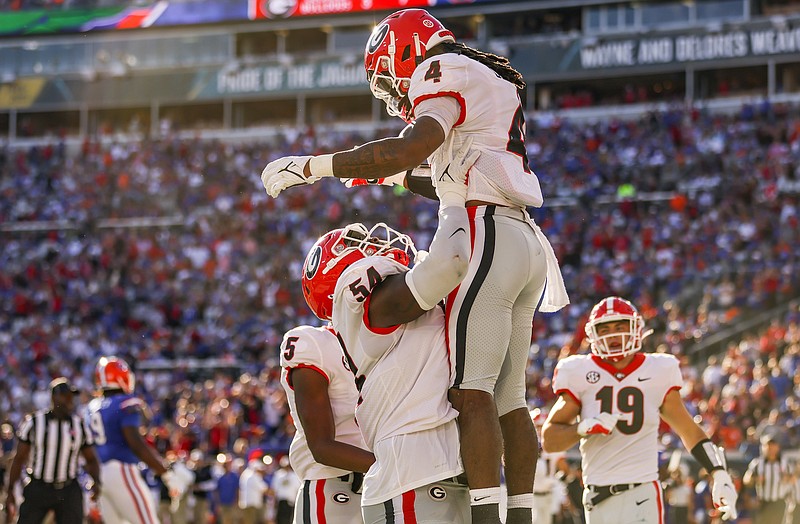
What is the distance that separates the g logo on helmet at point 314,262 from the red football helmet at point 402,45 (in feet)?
1.91

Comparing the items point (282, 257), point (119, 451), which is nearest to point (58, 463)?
point (119, 451)

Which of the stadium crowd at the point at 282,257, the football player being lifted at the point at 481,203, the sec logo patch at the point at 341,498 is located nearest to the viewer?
the football player being lifted at the point at 481,203

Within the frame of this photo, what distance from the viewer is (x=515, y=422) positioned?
441 cm

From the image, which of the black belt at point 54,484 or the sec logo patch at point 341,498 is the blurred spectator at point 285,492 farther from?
the sec logo patch at point 341,498

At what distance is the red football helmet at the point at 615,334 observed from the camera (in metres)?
7.01

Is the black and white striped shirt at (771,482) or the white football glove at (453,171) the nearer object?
the white football glove at (453,171)

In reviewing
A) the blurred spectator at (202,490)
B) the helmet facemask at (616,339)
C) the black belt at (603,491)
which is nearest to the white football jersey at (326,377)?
the black belt at (603,491)

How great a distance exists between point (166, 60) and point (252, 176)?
6.88 metres

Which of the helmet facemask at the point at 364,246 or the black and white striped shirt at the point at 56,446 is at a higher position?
the helmet facemask at the point at 364,246

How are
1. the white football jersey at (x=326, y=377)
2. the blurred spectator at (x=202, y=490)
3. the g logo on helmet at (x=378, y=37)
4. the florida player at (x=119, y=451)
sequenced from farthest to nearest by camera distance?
1. the blurred spectator at (x=202, y=490)
2. the florida player at (x=119, y=451)
3. the white football jersey at (x=326, y=377)
4. the g logo on helmet at (x=378, y=37)

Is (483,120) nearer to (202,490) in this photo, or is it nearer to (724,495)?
(724,495)

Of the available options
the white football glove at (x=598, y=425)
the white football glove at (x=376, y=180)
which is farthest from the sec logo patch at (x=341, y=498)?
the white football glove at (x=598, y=425)

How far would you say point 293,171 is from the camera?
14.0 feet

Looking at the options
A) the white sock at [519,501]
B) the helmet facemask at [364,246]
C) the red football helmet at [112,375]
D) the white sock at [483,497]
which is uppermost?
the helmet facemask at [364,246]
